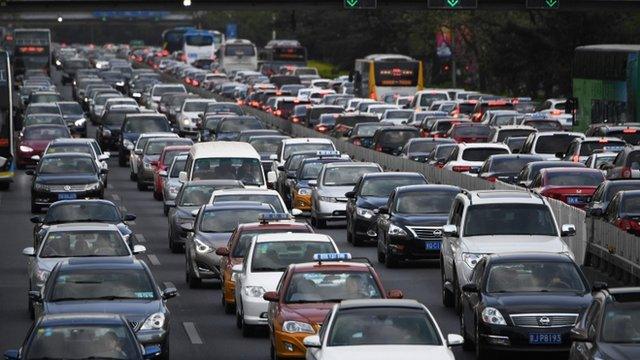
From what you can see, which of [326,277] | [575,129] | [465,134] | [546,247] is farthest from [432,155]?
[326,277]

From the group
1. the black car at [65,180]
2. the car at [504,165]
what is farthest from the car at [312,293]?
the black car at [65,180]

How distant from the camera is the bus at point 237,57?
461 feet

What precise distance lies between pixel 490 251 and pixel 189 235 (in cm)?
696

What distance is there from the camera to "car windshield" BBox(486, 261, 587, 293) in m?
23.4

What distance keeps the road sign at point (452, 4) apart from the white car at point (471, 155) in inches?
879

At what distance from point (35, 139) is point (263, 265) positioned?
3618 cm

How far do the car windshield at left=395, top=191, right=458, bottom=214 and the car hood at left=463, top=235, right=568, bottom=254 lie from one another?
641 cm

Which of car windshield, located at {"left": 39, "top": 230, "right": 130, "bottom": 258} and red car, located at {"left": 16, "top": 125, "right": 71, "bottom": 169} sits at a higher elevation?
car windshield, located at {"left": 39, "top": 230, "right": 130, "bottom": 258}

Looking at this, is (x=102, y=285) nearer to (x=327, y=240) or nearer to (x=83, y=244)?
(x=327, y=240)

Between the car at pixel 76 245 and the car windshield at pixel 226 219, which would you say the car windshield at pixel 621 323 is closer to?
the car at pixel 76 245

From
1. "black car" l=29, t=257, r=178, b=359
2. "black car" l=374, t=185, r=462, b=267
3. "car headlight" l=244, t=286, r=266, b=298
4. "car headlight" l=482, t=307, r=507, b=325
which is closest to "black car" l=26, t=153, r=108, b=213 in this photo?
"black car" l=374, t=185, r=462, b=267

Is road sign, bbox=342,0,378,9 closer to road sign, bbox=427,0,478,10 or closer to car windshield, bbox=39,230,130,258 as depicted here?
road sign, bbox=427,0,478,10

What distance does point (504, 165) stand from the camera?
45.2m

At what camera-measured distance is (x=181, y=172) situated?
4366cm
